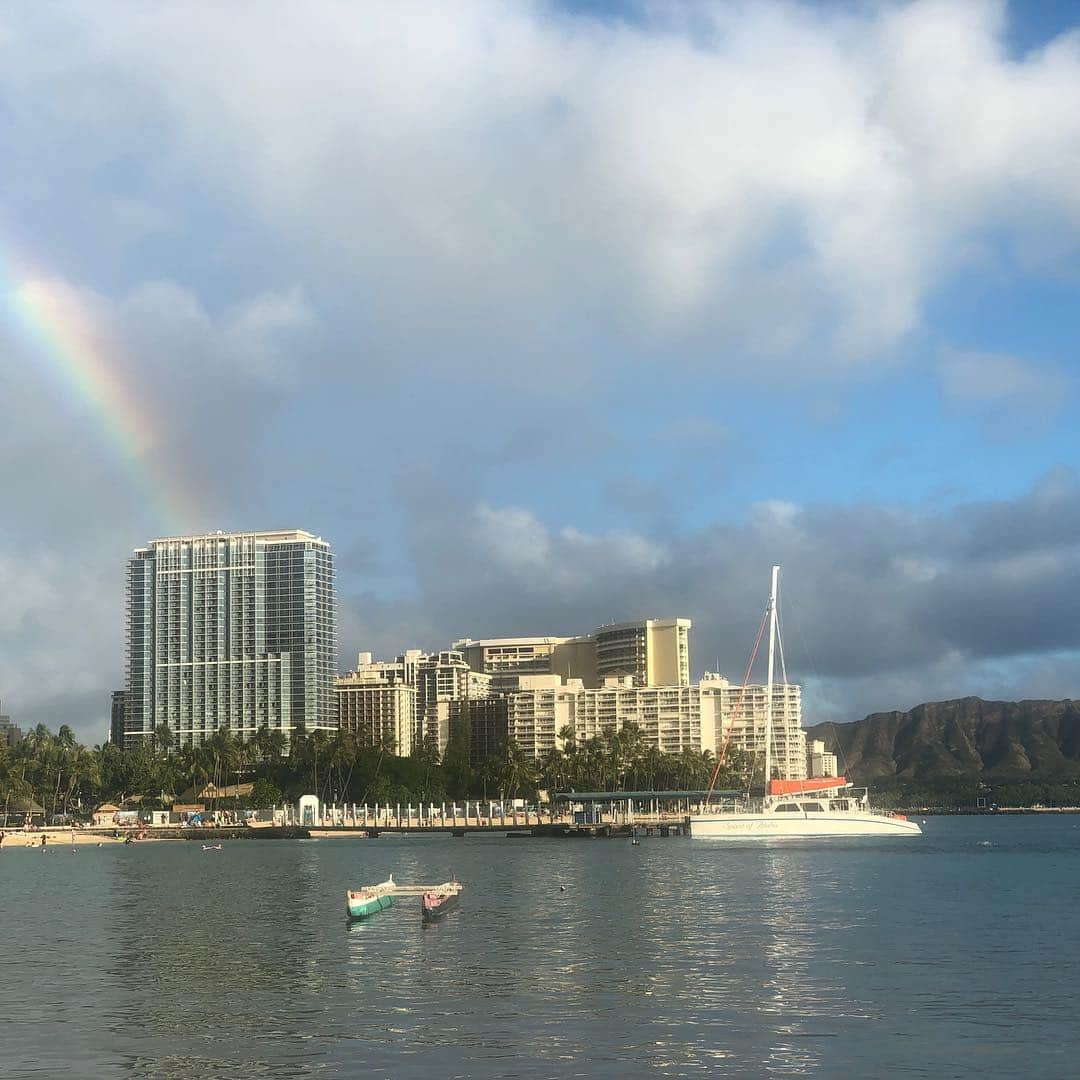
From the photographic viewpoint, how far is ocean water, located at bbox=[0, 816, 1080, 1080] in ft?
136

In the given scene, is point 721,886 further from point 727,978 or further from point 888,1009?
point 888,1009

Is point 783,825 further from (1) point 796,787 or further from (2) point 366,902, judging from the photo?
(2) point 366,902

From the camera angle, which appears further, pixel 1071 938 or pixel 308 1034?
pixel 1071 938

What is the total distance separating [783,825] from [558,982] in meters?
126

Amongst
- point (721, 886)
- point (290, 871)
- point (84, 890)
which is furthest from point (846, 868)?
point (84, 890)

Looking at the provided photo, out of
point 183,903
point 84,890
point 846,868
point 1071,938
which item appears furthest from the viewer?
point 846,868

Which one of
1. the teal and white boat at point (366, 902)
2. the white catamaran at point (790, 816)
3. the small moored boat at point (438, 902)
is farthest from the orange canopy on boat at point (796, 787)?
the teal and white boat at point (366, 902)

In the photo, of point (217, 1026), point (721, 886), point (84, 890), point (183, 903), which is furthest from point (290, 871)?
point (217, 1026)

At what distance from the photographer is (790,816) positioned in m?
177

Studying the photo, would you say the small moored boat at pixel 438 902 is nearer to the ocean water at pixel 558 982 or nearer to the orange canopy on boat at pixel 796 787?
the ocean water at pixel 558 982

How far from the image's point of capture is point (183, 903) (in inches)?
3895

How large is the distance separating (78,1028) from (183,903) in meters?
53.7

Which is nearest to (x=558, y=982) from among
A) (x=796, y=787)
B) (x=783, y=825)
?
(x=783, y=825)

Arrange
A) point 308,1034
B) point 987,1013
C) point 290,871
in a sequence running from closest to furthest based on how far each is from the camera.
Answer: point 308,1034 < point 987,1013 < point 290,871
